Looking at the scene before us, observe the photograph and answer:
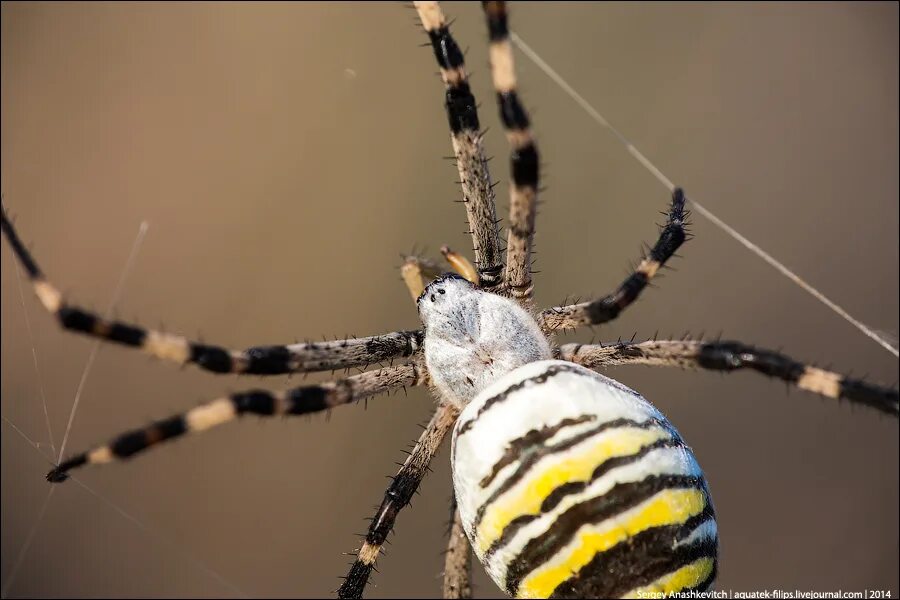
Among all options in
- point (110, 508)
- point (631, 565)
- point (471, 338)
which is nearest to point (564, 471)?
point (631, 565)

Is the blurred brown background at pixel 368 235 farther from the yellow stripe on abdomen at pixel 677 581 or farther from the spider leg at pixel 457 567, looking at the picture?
the yellow stripe on abdomen at pixel 677 581

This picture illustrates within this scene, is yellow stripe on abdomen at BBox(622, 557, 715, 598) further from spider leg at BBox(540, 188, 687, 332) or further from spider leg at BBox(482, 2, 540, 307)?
spider leg at BBox(482, 2, 540, 307)

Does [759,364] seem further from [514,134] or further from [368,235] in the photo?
[368,235]

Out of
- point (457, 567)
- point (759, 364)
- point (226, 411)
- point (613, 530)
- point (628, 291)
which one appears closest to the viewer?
point (613, 530)

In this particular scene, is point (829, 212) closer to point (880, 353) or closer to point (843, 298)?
point (843, 298)

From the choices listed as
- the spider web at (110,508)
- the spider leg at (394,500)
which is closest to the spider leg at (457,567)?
the spider leg at (394,500)

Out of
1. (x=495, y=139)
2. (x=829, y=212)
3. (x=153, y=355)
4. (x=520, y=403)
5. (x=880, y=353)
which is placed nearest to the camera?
(x=520, y=403)

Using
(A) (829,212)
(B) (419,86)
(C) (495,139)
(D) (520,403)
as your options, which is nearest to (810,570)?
(A) (829,212)
